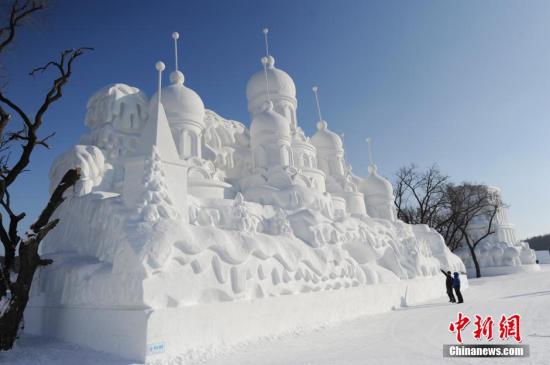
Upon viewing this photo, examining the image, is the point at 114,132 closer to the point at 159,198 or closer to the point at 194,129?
the point at 194,129

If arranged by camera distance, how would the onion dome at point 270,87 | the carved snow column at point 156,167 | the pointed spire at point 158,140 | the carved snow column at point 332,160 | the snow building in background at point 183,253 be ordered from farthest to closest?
the carved snow column at point 332,160 < the onion dome at point 270,87 < the pointed spire at point 158,140 < the carved snow column at point 156,167 < the snow building in background at point 183,253

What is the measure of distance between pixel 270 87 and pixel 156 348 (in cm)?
2200

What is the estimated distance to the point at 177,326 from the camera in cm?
750

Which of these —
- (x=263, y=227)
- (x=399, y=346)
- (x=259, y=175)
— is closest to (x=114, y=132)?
(x=259, y=175)

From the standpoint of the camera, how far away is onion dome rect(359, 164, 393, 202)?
93.6 ft

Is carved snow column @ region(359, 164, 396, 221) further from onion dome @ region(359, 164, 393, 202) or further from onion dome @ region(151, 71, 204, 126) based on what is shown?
onion dome @ region(151, 71, 204, 126)

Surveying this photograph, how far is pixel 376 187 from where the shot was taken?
1128 inches

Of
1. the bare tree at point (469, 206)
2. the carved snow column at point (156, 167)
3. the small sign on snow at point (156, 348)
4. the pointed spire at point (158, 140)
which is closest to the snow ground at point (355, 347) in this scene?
the small sign on snow at point (156, 348)

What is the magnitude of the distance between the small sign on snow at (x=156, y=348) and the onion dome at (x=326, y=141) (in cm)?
2302

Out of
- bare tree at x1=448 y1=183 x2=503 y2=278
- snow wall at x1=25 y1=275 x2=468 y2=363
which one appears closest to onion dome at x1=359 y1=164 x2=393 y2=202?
bare tree at x1=448 y1=183 x2=503 y2=278

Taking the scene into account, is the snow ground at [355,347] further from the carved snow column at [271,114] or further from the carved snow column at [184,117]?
the carved snow column at [271,114]

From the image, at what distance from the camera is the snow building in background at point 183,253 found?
772 cm

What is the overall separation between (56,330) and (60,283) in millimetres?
1096

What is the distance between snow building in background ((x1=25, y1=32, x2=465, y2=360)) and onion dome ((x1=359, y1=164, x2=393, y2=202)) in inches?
331
